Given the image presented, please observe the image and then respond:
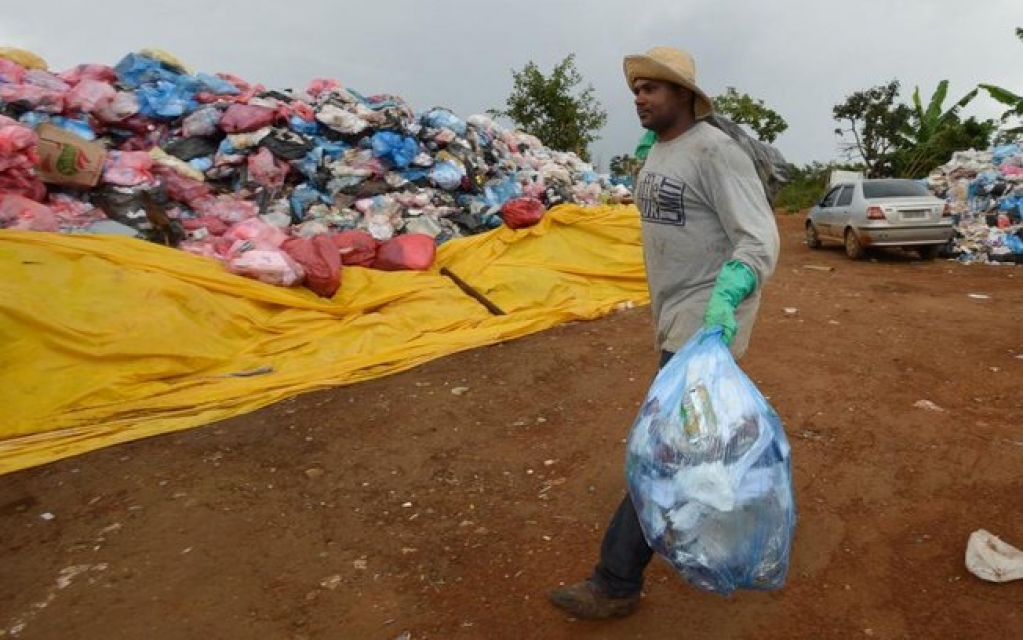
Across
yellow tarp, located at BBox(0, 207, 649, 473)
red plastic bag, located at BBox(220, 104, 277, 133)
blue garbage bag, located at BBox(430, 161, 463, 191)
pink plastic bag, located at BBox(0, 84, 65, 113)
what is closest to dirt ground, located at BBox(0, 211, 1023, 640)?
yellow tarp, located at BBox(0, 207, 649, 473)

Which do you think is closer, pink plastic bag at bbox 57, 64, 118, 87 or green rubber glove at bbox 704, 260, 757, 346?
green rubber glove at bbox 704, 260, 757, 346

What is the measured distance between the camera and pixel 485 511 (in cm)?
327

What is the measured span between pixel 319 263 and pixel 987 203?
11.8 meters

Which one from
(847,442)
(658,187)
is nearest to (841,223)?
(847,442)

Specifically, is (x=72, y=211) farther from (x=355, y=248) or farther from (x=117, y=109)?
(x=355, y=248)

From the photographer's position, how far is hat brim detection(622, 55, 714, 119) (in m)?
2.12

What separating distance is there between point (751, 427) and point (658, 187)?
0.82 m

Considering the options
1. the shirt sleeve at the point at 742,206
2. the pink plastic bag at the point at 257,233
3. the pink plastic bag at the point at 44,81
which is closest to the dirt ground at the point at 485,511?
the shirt sleeve at the point at 742,206

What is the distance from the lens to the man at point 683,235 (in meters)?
2.05

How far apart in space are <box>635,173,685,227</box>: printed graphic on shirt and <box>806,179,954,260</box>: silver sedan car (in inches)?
381

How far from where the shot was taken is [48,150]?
20.6 ft

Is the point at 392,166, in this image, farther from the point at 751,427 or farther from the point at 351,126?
the point at 751,427

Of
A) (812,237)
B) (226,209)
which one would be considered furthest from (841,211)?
(226,209)

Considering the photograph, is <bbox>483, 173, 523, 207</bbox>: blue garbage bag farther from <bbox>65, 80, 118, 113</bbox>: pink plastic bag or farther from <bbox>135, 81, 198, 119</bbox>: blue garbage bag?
<bbox>65, 80, 118, 113</bbox>: pink plastic bag
